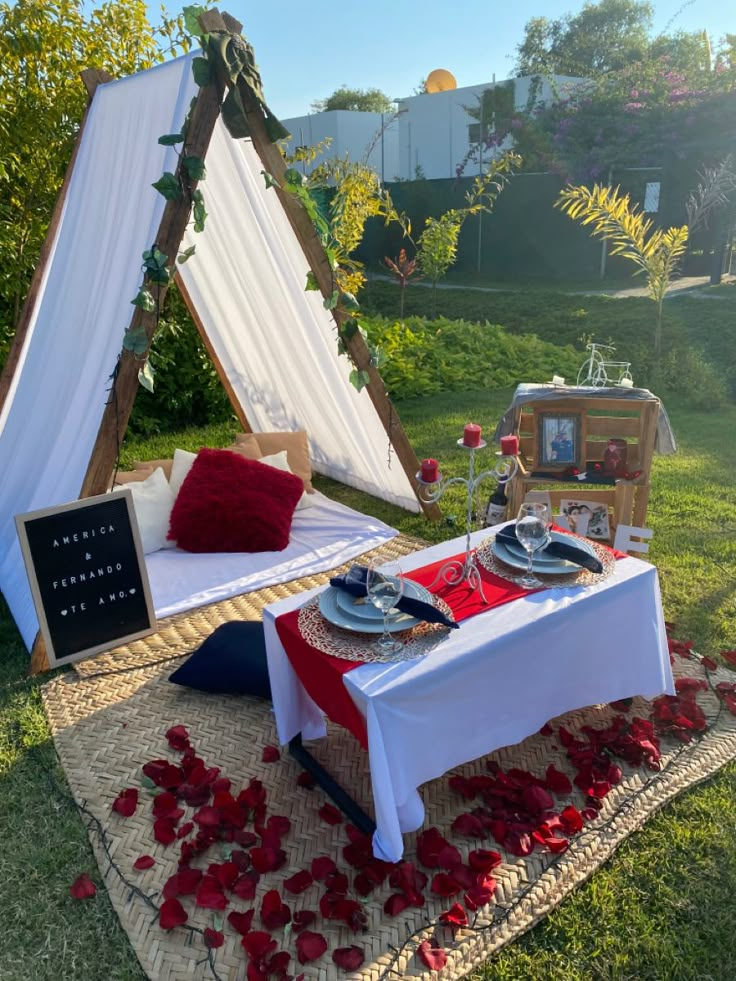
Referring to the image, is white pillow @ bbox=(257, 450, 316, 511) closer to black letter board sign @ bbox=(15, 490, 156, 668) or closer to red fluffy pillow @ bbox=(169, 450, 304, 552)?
red fluffy pillow @ bbox=(169, 450, 304, 552)

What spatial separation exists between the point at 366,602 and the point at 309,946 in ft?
2.77

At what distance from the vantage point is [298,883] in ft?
6.05

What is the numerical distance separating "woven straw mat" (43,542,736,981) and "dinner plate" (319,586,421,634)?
60cm

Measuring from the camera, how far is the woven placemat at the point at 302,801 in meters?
1.74

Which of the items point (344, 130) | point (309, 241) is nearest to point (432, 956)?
point (309, 241)

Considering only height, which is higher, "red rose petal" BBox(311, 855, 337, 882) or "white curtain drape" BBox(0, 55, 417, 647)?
"white curtain drape" BBox(0, 55, 417, 647)

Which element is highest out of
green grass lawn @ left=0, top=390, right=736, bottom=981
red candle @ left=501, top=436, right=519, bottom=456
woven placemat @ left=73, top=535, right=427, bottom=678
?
red candle @ left=501, top=436, right=519, bottom=456

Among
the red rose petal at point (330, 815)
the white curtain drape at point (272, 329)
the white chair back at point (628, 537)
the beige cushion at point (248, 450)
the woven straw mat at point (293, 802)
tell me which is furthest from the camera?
the beige cushion at point (248, 450)

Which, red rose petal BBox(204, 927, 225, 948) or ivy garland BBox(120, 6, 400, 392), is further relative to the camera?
ivy garland BBox(120, 6, 400, 392)

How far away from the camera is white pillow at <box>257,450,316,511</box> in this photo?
4120mm

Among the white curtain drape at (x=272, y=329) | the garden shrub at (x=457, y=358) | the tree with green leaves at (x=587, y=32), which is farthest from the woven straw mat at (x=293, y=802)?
the tree with green leaves at (x=587, y=32)

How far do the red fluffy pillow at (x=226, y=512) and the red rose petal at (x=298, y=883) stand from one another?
2.04 meters

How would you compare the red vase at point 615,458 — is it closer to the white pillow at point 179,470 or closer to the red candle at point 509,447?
the red candle at point 509,447

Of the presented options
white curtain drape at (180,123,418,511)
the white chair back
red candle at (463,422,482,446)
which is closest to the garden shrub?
white curtain drape at (180,123,418,511)
